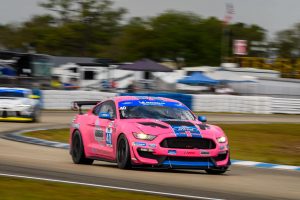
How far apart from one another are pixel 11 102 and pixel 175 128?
14486mm

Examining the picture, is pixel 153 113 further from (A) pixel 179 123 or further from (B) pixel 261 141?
(B) pixel 261 141

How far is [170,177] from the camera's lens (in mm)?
9828

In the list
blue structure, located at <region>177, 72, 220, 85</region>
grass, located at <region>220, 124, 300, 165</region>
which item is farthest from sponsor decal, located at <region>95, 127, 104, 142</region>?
blue structure, located at <region>177, 72, 220, 85</region>

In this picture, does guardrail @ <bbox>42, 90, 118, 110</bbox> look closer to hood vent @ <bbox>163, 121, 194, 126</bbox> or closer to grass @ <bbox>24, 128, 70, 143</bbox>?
grass @ <bbox>24, 128, 70, 143</bbox>

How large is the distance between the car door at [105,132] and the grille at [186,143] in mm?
1074

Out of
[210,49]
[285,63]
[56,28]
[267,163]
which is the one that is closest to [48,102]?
[267,163]

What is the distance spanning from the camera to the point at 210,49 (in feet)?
→ 299

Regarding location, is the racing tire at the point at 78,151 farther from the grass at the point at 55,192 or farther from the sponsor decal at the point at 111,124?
the grass at the point at 55,192

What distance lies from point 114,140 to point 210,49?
81030 mm

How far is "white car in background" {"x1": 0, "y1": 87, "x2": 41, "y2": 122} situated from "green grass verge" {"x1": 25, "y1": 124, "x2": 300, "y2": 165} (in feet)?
6.73

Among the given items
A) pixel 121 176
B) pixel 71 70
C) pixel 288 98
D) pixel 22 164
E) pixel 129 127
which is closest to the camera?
pixel 121 176

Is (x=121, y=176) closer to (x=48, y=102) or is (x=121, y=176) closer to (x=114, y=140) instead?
(x=114, y=140)

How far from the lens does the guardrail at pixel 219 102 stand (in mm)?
34625

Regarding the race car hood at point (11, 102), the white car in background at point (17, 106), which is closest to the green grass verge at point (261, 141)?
the white car in background at point (17, 106)
